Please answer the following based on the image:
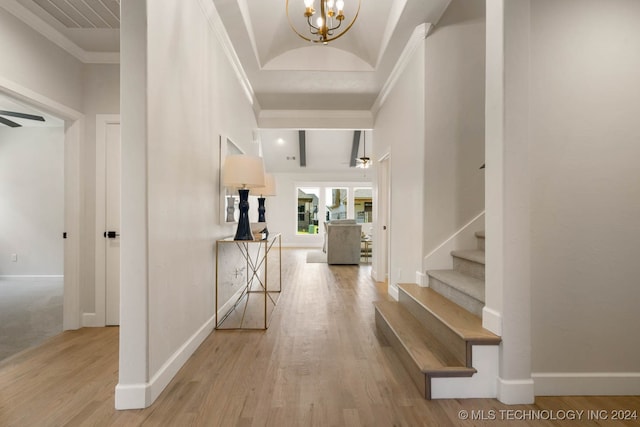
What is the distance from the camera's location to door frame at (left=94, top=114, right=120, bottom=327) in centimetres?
314

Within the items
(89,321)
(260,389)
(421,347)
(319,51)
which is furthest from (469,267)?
(89,321)

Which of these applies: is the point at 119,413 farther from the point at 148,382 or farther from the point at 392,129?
the point at 392,129

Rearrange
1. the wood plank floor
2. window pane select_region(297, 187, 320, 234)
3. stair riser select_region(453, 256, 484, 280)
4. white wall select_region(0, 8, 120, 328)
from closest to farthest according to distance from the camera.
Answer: the wood plank floor < stair riser select_region(453, 256, 484, 280) < white wall select_region(0, 8, 120, 328) < window pane select_region(297, 187, 320, 234)

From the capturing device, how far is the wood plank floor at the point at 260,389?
5.41 ft

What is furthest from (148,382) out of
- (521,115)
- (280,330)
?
(521,115)

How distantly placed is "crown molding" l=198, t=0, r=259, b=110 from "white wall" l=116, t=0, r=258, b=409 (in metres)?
0.03

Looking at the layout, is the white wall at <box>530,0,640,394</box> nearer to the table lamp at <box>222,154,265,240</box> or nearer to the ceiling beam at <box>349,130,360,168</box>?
the table lamp at <box>222,154,265,240</box>

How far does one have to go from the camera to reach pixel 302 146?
32.2 ft

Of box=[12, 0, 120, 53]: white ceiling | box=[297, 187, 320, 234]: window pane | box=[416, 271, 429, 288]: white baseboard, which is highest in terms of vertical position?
box=[12, 0, 120, 53]: white ceiling

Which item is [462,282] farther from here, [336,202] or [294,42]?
[336,202]

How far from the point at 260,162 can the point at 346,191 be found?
8678mm

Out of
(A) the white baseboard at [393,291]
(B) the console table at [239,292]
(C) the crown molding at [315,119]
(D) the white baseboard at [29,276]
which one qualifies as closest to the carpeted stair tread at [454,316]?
(A) the white baseboard at [393,291]

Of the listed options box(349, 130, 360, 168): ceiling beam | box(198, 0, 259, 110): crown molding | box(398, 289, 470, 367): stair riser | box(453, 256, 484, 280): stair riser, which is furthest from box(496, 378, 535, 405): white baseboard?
box(349, 130, 360, 168): ceiling beam

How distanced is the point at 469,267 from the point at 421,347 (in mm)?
977
